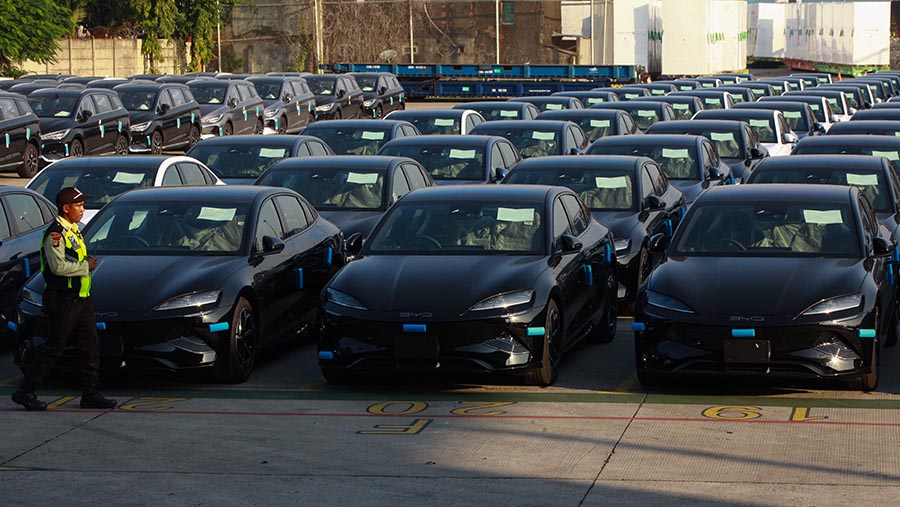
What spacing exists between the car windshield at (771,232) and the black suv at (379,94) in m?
31.6

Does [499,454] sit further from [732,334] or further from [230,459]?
[732,334]

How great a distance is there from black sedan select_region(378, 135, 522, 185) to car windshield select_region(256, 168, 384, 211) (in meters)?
2.63

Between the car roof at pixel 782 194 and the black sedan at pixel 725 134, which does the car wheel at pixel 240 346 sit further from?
the black sedan at pixel 725 134

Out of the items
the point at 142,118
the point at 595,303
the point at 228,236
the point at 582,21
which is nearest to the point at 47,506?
the point at 228,236

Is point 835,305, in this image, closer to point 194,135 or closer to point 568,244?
point 568,244

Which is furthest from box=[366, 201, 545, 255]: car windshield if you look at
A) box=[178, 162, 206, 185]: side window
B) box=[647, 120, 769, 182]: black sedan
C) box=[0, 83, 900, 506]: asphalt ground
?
box=[647, 120, 769, 182]: black sedan

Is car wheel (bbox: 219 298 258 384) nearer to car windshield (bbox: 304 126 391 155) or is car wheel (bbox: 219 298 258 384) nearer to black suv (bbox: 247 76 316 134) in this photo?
car windshield (bbox: 304 126 391 155)

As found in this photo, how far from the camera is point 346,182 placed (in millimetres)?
15906

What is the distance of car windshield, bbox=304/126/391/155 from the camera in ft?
69.7

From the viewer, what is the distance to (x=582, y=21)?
60469 mm

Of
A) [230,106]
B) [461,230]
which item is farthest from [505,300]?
[230,106]

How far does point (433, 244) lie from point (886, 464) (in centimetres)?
431

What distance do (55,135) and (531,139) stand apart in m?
11.0

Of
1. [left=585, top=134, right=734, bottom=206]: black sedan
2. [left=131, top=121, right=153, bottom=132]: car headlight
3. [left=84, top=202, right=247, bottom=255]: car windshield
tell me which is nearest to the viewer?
[left=84, top=202, right=247, bottom=255]: car windshield
